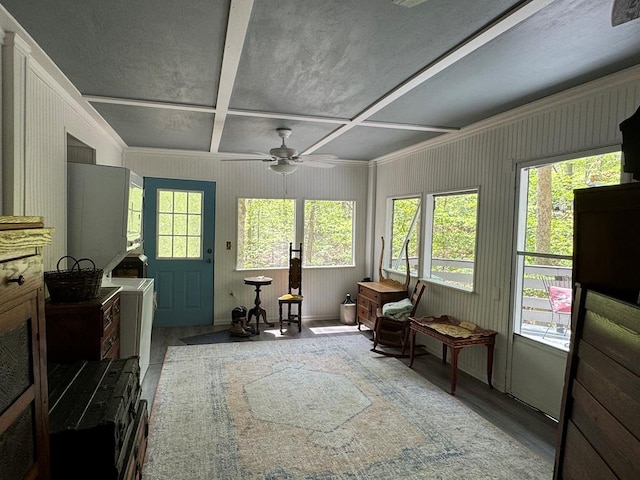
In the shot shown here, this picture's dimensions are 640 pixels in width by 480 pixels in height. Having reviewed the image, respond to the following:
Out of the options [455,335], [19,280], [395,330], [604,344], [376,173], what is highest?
[376,173]

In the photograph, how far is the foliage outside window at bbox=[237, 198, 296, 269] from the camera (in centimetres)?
591

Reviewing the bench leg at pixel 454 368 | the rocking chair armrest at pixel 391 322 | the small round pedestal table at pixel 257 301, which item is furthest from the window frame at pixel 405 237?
Answer: the small round pedestal table at pixel 257 301

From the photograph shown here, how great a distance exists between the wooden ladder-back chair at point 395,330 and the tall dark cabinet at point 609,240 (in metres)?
3.08

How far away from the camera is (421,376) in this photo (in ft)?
12.4

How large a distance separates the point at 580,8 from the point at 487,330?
2.72 m

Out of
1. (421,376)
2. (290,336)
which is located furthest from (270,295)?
(421,376)

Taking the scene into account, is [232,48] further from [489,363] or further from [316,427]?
[489,363]

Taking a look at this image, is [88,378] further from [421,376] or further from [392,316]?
[392,316]

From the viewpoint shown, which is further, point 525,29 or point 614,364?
point 525,29

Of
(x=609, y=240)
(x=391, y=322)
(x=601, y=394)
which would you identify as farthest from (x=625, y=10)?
(x=391, y=322)

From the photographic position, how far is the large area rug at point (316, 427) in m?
2.31

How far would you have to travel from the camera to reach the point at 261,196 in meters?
5.78

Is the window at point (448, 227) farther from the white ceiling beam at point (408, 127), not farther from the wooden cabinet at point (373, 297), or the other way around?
the white ceiling beam at point (408, 127)

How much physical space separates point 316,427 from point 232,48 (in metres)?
2.58
